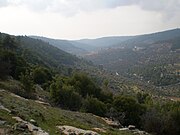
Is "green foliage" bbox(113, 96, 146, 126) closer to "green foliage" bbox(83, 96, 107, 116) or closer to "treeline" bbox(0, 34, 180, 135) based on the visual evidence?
"treeline" bbox(0, 34, 180, 135)

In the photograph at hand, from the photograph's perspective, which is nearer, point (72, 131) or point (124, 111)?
point (72, 131)

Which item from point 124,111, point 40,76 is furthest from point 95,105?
point 40,76

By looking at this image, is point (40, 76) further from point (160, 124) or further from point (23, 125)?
point (23, 125)

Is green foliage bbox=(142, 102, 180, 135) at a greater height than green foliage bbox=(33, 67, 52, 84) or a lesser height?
lesser

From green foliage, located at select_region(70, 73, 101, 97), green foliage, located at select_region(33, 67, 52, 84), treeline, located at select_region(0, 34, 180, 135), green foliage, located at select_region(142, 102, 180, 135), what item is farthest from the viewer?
green foliage, located at select_region(33, 67, 52, 84)

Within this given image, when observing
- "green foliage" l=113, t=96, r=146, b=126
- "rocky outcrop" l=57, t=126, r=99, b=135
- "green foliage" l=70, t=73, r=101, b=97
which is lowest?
"green foliage" l=113, t=96, r=146, b=126

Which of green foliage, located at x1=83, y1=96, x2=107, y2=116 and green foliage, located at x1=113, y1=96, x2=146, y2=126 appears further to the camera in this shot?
green foliage, located at x1=113, y1=96, x2=146, y2=126

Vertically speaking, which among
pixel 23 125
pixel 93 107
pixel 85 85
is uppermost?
pixel 23 125

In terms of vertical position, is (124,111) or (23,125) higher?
(23,125)

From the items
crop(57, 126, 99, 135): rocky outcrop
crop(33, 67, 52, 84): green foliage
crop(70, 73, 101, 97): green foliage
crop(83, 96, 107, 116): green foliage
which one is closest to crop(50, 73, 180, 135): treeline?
crop(83, 96, 107, 116): green foliage

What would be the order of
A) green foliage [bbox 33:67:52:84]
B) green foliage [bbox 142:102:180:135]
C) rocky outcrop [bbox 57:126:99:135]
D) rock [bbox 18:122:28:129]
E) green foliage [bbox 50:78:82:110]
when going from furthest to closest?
1. green foliage [bbox 33:67:52:84]
2. green foliage [bbox 50:78:82:110]
3. green foliage [bbox 142:102:180:135]
4. rocky outcrop [bbox 57:126:99:135]
5. rock [bbox 18:122:28:129]

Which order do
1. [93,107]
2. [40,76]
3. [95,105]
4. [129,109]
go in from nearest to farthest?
[93,107], [95,105], [129,109], [40,76]

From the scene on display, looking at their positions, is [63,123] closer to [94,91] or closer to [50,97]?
[50,97]

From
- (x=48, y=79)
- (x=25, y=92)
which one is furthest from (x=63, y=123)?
(x=48, y=79)
